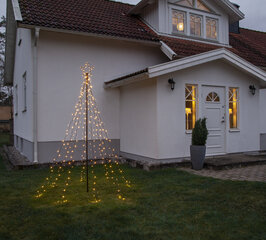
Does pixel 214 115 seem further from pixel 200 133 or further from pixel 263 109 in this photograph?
pixel 263 109

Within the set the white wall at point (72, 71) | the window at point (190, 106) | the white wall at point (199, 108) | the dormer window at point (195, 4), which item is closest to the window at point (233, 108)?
the white wall at point (199, 108)

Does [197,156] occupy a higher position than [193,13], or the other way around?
[193,13]

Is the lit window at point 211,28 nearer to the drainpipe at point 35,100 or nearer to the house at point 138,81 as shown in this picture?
the house at point 138,81

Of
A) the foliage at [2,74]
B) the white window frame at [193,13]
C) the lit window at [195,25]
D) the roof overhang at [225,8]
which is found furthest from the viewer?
the foliage at [2,74]

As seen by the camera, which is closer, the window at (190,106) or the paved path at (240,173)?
the paved path at (240,173)

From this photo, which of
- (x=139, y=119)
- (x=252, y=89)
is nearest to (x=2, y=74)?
(x=139, y=119)

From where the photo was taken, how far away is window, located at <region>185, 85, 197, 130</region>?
927cm

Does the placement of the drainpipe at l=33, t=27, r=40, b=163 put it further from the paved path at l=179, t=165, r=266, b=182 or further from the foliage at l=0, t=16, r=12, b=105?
the foliage at l=0, t=16, r=12, b=105

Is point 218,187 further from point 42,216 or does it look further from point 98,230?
point 42,216

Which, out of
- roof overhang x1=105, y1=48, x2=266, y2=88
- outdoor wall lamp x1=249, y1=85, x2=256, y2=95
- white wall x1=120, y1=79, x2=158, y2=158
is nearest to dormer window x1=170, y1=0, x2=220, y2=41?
roof overhang x1=105, y1=48, x2=266, y2=88

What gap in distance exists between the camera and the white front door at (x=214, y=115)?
31.0 ft

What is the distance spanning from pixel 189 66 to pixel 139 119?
223 centimetres

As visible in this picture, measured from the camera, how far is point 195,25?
11.9 metres

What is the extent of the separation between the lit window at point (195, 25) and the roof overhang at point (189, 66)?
2.90m
